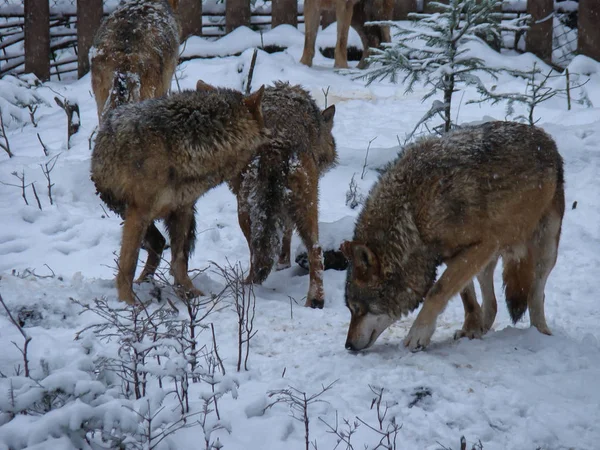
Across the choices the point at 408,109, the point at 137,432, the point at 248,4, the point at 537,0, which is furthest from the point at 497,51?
the point at 137,432

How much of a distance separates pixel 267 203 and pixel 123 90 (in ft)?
10.6

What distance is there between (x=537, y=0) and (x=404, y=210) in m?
11.6

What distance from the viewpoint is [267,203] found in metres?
6.67

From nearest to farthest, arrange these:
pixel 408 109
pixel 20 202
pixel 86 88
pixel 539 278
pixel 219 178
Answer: pixel 539 278 → pixel 219 178 → pixel 20 202 → pixel 408 109 → pixel 86 88

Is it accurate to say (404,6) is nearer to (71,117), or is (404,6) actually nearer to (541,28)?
(541,28)

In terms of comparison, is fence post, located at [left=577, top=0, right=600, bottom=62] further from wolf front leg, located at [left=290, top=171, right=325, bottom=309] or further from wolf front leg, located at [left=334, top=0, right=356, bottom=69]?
wolf front leg, located at [left=290, top=171, right=325, bottom=309]

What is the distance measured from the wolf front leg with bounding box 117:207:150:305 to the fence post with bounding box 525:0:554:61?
1170 cm

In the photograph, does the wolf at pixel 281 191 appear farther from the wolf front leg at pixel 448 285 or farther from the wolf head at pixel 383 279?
the wolf front leg at pixel 448 285

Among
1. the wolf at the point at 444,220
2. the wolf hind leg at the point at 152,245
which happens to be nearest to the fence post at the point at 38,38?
the wolf hind leg at the point at 152,245

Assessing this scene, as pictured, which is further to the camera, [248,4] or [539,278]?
[248,4]

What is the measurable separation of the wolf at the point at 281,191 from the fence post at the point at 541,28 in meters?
9.90

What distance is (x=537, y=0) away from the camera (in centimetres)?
1499

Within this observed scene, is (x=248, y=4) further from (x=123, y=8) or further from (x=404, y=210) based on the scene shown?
(x=404, y=210)

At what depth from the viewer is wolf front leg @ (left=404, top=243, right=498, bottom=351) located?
520cm
